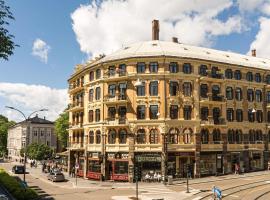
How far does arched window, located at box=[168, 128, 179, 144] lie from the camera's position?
1973 inches

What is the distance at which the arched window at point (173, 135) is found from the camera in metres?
50.1

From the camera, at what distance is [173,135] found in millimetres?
50312

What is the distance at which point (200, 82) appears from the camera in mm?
52969

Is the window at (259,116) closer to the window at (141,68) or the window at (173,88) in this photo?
the window at (173,88)

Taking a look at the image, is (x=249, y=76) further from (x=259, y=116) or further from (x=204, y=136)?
(x=204, y=136)

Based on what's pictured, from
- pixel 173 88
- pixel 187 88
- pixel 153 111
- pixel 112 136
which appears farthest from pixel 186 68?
pixel 112 136

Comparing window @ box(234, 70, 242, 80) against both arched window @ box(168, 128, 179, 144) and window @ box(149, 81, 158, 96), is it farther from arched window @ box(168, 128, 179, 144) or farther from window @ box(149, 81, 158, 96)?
arched window @ box(168, 128, 179, 144)

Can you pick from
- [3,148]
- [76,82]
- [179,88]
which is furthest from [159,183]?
[3,148]

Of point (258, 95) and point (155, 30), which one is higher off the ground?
point (155, 30)

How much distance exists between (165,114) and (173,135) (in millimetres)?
3175

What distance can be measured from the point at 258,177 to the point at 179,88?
1692cm

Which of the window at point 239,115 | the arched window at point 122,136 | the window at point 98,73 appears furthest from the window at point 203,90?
the window at point 98,73

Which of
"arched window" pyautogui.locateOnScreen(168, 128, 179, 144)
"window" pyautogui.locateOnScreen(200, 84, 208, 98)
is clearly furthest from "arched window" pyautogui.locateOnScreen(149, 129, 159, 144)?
"window" pyautogui.locateOnScreen(200, 84, 208, 98)

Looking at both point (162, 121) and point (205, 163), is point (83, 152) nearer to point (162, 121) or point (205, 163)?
Answer: point (162, 121)
